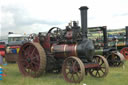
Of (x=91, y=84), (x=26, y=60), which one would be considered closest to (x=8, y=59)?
(x=26, y=60)

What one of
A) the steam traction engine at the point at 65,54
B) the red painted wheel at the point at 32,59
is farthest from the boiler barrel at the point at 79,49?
the red painted wheel at the point at 32,59

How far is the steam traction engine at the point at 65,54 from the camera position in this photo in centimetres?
493

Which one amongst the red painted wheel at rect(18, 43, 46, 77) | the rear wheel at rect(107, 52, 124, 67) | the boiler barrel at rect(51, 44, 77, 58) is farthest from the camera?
the rear wheel at rect(107, 52, 124, 67)

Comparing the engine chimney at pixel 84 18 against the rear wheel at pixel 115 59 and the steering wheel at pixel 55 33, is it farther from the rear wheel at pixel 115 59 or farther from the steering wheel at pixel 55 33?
the rear wheel at pixel 115 59

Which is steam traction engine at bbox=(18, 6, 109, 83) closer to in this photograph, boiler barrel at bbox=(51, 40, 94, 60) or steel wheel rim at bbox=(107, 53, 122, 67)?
boiler barrel at bbox=(51, 40, 94, 60)

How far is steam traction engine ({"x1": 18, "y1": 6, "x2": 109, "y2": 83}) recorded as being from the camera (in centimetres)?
493

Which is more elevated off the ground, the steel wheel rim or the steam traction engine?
the steam traction engine

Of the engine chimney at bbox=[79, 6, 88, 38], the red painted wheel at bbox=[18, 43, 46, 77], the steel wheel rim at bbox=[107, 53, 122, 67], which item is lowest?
the steel wheel rim at bbox=[107, 53, 122, 67]

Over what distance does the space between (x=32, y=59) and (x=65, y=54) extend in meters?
1.20

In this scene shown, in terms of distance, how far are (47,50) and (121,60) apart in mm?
3983

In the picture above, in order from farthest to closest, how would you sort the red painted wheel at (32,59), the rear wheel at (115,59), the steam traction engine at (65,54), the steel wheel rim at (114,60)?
the steel wheel rim at (114,60) → the rear wheel at (115,59) → the red painted wheel at (32,59) → the steam traction engine at (65,54)

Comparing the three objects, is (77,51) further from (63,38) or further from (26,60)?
(26,60)

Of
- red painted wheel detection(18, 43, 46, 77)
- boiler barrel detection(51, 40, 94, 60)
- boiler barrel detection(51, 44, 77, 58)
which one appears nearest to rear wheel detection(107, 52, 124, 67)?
boiler barrel detection(51, 40, 94, 60)

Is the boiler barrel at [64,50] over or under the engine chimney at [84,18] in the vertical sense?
under
